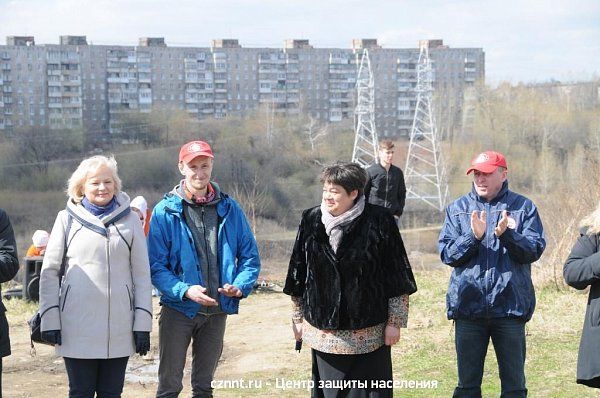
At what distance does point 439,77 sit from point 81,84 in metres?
33.5

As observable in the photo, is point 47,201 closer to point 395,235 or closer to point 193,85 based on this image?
point 193,85

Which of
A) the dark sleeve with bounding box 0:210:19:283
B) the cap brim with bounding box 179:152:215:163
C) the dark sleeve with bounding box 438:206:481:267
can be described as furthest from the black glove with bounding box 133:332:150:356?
the dark sleeve with bounding box 438:206:481:267

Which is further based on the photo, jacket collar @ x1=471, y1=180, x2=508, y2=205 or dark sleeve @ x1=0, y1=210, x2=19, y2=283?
jacket collar @ x1=471, y1=180, x2=508, y2=205

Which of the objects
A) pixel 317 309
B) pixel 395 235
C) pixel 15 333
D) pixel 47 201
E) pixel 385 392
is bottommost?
pixel 47 201

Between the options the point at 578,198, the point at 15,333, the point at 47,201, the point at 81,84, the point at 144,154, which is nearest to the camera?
the point at 15,333

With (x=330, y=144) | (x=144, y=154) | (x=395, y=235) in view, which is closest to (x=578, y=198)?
(x=395, y=235)

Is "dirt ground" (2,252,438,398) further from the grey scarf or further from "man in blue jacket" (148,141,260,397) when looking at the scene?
the grey scarf

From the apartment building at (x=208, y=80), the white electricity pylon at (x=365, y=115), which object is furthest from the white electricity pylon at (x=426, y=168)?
the apartment building at (x=208, y=80)

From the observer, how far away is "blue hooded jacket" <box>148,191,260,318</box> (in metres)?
4.71

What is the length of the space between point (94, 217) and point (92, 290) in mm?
365

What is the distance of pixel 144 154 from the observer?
61281mm

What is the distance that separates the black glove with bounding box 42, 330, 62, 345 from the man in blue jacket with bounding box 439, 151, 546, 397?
85.9 inches

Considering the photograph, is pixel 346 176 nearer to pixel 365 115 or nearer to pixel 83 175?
pixel 83 175

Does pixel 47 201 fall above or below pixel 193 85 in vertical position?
below
